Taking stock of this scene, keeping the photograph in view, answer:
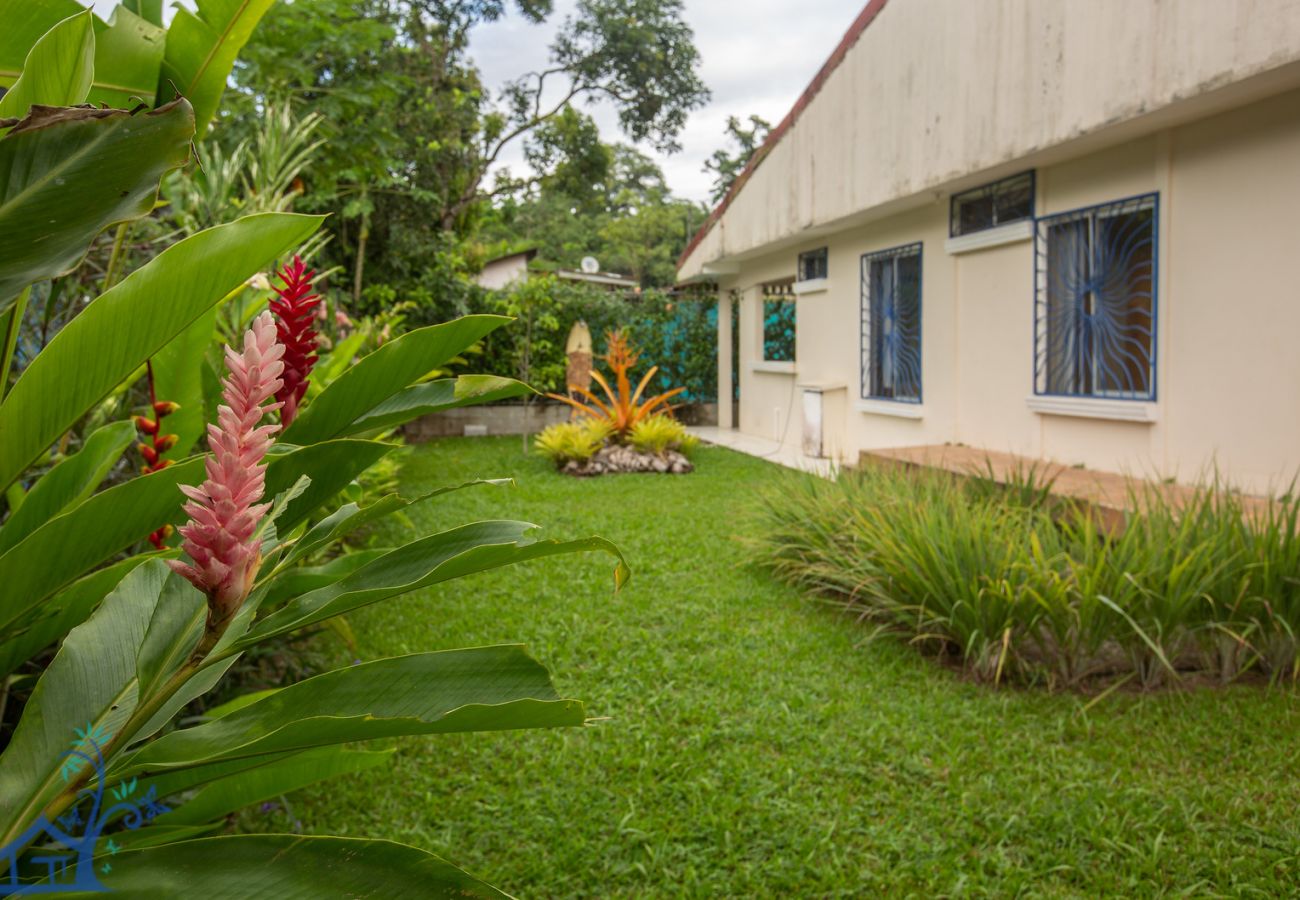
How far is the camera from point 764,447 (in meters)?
10.8

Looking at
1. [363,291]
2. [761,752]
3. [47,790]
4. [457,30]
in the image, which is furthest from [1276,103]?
[457,30]

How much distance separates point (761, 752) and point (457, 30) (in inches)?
678

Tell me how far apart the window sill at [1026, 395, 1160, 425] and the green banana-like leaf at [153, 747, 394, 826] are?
18.3 ft

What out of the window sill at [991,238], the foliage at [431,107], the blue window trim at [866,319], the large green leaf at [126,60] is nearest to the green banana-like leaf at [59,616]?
the large green leaf at [126,60]

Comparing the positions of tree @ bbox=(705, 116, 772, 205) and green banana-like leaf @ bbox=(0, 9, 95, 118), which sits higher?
tree @ bbox=(705, 116, 772, 205)

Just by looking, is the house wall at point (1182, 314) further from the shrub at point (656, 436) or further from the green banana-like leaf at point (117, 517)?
the green banana-like leaf at point (117, 517)

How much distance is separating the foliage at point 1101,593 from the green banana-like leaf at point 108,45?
127 inches

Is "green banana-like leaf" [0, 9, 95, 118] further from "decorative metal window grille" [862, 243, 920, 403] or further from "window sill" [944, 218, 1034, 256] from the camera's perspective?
"decorative metal window grille" [862, 243, 920, 403]

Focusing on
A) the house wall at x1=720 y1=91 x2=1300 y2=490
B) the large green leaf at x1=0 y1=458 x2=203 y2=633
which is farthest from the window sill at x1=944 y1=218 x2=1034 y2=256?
the large green leaf at x1=0 y1=458 x2=203 y2=633

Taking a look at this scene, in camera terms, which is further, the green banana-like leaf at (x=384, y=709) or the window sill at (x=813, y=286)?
the window sill at (x=813, y=286)

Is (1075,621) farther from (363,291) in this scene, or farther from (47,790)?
(363,291)

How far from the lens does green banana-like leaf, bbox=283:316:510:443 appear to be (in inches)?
35.4

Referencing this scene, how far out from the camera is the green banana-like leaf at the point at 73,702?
651mm

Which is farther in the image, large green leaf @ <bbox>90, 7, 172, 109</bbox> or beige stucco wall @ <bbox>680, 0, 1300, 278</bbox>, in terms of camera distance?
beige stucco wall @ <bbox>680, 0, 1300, 278</bbox>
